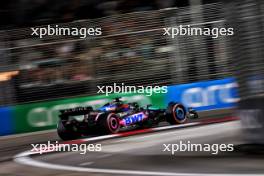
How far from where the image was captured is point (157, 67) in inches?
628

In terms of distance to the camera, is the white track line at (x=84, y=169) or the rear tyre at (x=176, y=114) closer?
the white track line at (x=84, y=169)

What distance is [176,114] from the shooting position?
13664mm

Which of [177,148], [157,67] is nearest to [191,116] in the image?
[157,67]

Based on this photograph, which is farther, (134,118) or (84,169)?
(134,118)

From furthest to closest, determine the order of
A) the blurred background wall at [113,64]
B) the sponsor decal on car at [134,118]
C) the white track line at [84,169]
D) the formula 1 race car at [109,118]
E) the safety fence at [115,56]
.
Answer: the safety fence at [115,56] → the blurred background wall at [113,64] → the sponsor decal on car at [134,118] → the formula 1 race car at [109,118] → the white track line at [84,169]

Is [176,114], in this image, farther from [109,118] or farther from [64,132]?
[64,132]

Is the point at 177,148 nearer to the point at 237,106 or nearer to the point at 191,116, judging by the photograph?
the point at 237,106

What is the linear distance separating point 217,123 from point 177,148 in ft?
12.2

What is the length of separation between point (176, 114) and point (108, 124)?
1.81 metres

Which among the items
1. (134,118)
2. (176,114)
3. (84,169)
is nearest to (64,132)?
(134,118)

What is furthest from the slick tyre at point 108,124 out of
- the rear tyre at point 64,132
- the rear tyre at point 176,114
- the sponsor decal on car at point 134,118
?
the rear tyre at point 176,114

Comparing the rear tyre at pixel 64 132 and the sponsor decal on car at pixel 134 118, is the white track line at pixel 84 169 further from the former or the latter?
the sponsor decal on car at pixel 134 118

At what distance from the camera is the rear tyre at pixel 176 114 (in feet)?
44.4

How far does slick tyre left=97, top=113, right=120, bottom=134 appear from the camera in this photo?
12615mm
